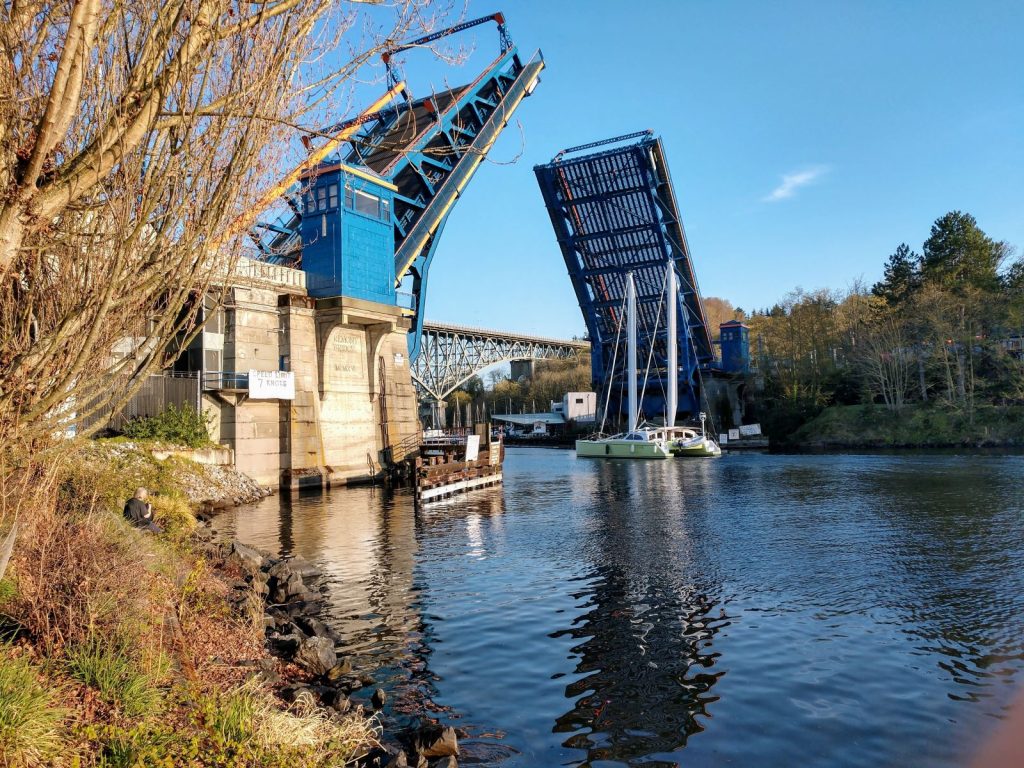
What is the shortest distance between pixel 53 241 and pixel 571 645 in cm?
666

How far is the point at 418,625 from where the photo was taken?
9258mm

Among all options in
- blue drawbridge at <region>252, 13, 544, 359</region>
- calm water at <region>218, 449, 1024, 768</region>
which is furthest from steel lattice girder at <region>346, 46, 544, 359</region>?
calm water at <region>218, 449, 1024, 768</region>

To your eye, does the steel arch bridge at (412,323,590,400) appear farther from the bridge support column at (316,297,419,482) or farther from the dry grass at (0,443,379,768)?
the dry grass at (0,443,379,768)

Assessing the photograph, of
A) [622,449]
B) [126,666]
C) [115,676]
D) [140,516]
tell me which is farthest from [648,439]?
[115,676]

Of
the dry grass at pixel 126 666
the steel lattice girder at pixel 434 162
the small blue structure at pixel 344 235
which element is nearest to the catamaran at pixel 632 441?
the steel lattice girder at pixel 434 162

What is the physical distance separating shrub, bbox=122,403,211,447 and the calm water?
171 inches

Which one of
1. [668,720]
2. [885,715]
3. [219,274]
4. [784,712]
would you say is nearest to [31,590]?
[219,274]

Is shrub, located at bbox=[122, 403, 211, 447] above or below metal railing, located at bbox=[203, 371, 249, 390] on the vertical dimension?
below

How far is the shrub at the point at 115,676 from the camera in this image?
15.1ft

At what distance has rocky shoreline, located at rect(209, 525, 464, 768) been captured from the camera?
5.43 meters

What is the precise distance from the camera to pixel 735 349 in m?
56.9

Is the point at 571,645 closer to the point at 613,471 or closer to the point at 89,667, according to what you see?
the point at 89,667

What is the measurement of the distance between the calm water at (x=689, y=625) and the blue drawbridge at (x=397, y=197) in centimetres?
1155

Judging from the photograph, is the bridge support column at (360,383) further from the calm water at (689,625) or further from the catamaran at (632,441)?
the catamaran at (632,441)
